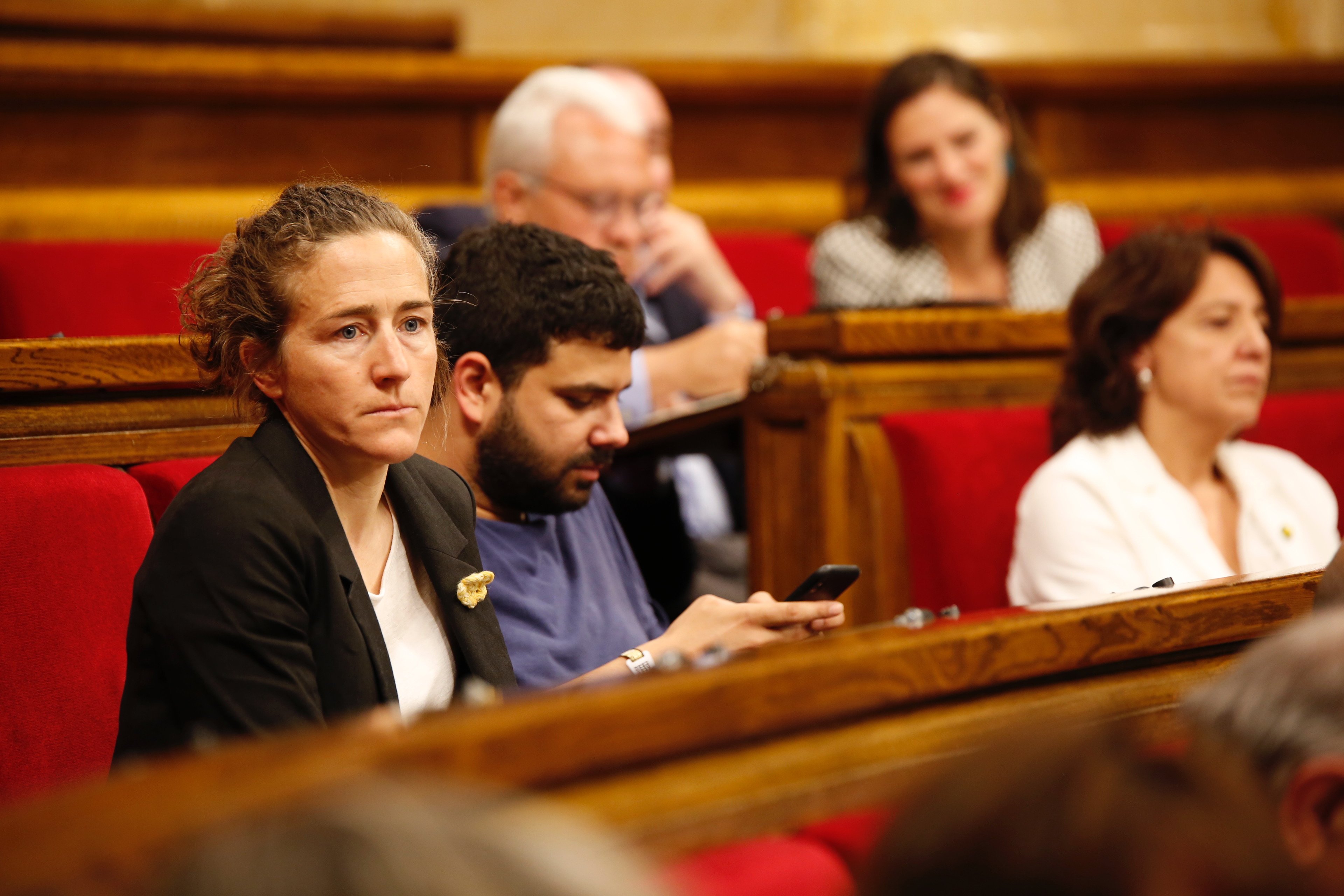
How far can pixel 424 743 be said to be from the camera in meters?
0.51

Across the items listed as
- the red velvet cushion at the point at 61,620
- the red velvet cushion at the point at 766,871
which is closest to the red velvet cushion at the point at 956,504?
the red velvet cushion at the point at 61,620

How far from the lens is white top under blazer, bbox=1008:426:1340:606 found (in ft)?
4.70

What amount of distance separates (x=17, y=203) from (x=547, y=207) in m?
0.91

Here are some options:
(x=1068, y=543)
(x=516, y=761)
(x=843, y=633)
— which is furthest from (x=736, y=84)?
(x=516, y=761)

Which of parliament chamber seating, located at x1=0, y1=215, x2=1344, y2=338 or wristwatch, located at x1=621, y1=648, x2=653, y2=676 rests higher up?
parliament chamber seating, located at x1=0, y1=215, x2=1344, y2=338

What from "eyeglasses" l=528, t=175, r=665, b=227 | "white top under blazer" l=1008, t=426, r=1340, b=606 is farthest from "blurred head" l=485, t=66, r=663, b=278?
"white top under blazer" l=1008, t=426, r=1340, b=606

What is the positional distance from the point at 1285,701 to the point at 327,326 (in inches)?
26.5

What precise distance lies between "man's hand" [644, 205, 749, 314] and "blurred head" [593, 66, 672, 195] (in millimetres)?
72

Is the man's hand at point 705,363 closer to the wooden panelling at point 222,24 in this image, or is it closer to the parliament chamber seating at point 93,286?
the parliament chamber seating at point 93,286

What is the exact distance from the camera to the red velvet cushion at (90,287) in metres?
1.67

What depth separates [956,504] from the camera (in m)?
1.56

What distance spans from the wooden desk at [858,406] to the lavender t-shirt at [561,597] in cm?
35

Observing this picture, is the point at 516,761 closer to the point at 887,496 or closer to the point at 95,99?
the point at 887,496

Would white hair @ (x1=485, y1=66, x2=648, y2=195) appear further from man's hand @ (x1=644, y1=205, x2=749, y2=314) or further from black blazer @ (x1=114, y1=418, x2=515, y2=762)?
black blazer @ (x1=114, y1=418, x2=515, y2=762)
